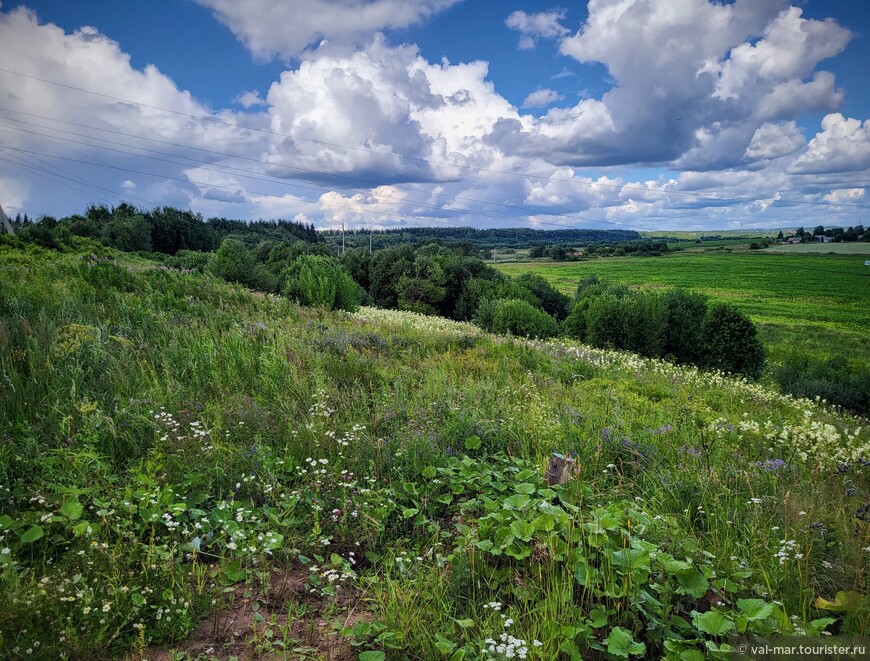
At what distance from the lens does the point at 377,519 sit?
3.49 m

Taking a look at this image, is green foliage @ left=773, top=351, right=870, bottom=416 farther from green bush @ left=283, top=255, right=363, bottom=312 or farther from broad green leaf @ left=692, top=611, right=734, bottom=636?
broad green leaf @ left=692, top=611, right=734, bottom=636

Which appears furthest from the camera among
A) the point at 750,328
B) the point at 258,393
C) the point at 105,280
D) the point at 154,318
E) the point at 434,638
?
the point at 750,328

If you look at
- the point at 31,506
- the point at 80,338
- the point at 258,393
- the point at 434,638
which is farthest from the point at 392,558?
the point at 80,338

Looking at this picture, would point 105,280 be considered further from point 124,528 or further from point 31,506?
point 124,528

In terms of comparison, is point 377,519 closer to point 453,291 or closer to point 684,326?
point 684,326

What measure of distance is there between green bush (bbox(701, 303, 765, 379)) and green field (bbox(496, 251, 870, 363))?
423 cm

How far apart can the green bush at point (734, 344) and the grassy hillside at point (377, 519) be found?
34247 mm

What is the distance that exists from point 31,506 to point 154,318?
5.71 metres

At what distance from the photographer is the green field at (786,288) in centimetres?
3919

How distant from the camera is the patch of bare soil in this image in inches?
95.7

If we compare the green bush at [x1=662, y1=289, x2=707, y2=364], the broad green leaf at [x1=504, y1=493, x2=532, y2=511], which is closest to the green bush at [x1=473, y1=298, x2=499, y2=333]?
the green bush at [x1=662, y1=289, x2=707, y2=364]

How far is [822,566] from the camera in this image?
9.68ft

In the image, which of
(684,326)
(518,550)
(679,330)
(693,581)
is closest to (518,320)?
(679,330)

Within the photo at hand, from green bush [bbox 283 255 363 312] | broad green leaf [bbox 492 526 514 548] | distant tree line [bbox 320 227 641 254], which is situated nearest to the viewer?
broad green leaf [bbox 492 526 514 548]
